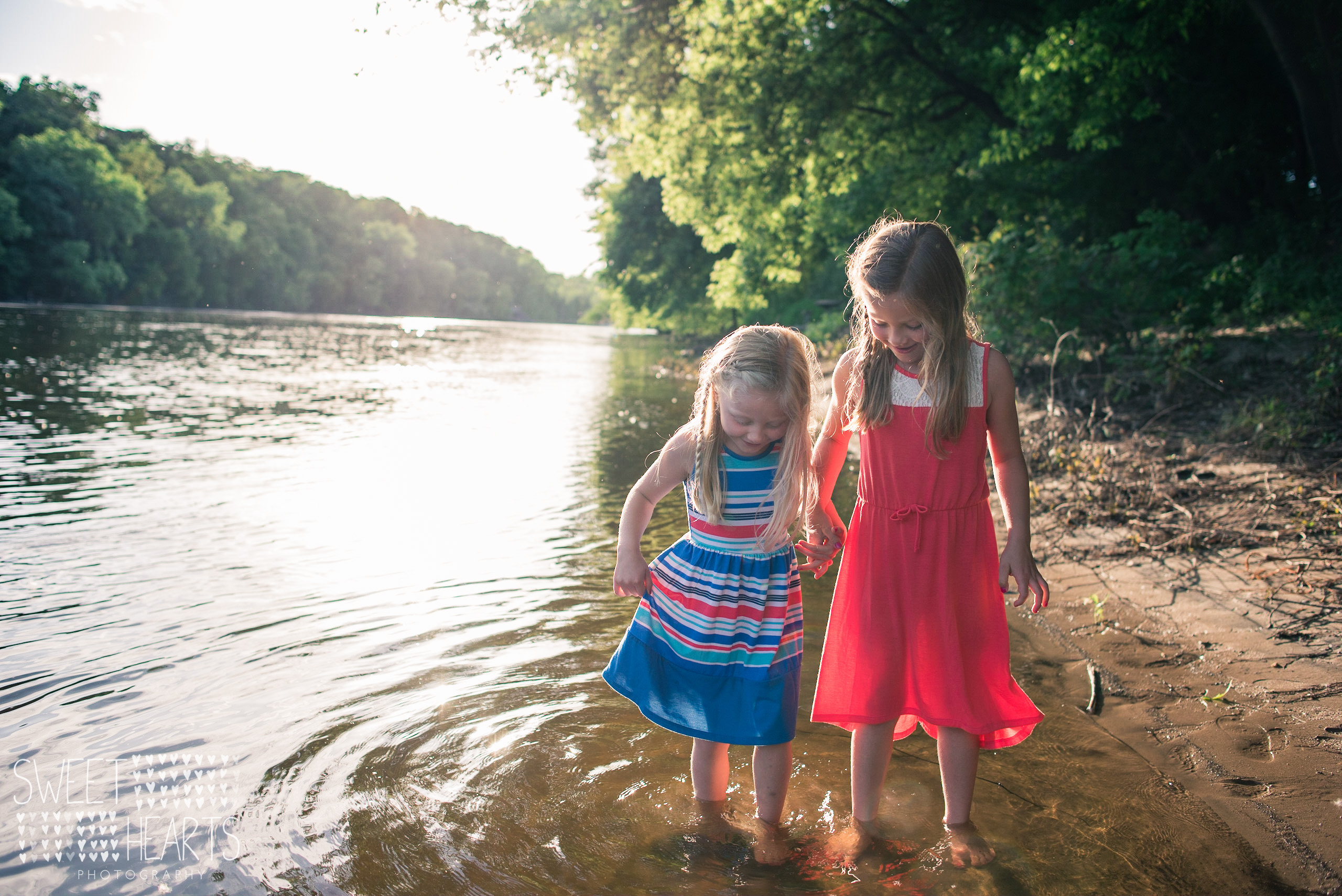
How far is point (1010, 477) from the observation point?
2.40 metres

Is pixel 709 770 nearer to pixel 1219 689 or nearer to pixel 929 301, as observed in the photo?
pixel 929 301

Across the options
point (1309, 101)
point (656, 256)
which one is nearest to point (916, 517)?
point (1309, 101)

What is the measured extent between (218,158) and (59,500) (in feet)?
290

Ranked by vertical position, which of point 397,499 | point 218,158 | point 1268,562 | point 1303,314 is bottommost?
point 397,499

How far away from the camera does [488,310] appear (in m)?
122

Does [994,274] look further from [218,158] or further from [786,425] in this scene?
[218,158]

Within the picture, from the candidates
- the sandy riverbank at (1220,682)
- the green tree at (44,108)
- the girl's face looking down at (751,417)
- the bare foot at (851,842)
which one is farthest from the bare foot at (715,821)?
the green tree at (44,108)

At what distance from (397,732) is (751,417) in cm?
180

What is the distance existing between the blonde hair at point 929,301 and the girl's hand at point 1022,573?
0.33 meters

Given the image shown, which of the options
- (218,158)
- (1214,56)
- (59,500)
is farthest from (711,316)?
(218,158)

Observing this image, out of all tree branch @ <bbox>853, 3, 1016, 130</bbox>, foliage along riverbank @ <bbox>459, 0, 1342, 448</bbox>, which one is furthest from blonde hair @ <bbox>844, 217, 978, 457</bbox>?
tree branch @ <bbox>853, 3, 1016, 130</bbox>

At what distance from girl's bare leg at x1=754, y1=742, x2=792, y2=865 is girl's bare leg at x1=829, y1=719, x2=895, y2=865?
0.53 ft

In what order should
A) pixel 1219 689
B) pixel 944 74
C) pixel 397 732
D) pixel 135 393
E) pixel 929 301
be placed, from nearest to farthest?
pixel 929 301 → pixel 397 732 → pixel 1219 689 → pixel 944 74 → pixel 135 393

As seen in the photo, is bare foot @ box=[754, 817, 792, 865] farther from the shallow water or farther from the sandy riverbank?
the sandy riverbank
